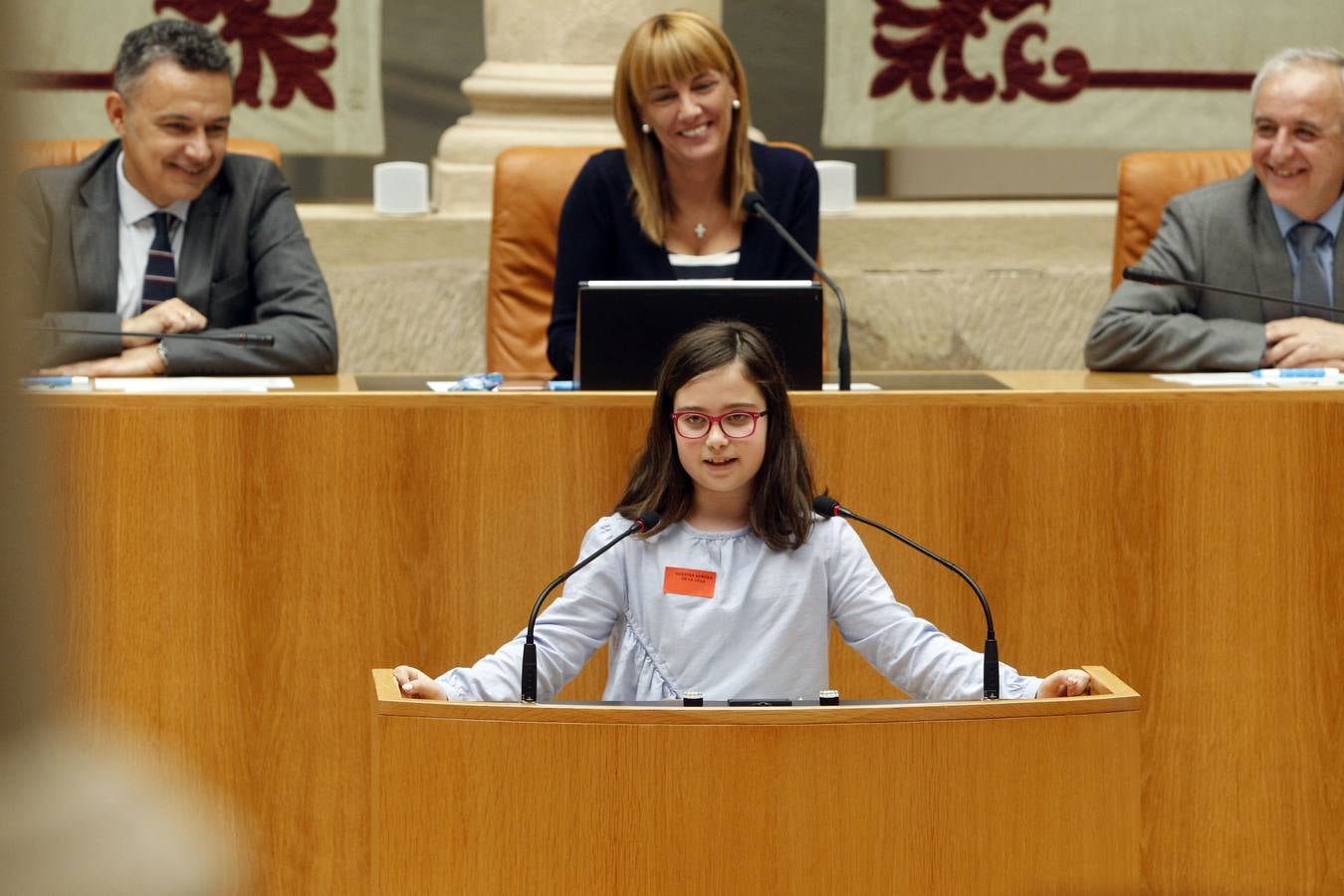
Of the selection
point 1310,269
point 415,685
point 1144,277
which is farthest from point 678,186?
point 415,685

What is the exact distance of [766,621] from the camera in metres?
2.30

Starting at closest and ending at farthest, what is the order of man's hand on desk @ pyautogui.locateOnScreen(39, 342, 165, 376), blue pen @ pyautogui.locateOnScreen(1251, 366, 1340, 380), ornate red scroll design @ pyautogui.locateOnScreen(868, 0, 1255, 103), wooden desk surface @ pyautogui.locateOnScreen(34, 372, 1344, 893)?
wooden desk surface @ pyautogui.locateOnScreen(34, 372, 1344, 893) → blue pen @ pyautogui.locateOnScreen(1251, 366, 1340, 380) → man's hand on desk @ pyautogui.locateOnScreen(39, 342, 165, 376) → ornate red scroll design @ pyautogui.locateOnScreen(868, 0, 1255, 103)

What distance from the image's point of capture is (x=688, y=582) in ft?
7.56

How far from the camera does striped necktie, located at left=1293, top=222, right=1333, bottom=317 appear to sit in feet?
11.8

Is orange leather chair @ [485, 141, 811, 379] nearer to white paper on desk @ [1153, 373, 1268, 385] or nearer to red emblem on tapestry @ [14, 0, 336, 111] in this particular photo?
red emblem on tapestry @ [14, 0, 336, 111]

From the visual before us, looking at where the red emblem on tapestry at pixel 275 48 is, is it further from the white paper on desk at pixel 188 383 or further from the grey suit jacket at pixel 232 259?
the white paper on desk at pixel 188 383

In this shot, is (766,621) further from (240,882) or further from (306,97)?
(306,97)

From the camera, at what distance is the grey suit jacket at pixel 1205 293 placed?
11.1 ft

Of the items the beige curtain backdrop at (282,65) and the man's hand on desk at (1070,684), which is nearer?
the man's hand on desk at (1070,684)

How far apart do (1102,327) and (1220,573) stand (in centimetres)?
77

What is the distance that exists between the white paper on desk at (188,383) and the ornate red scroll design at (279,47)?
187 centimetres

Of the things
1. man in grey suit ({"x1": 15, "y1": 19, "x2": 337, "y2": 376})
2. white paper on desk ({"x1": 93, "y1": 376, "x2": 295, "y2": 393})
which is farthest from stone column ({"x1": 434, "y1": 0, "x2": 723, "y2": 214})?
white paper on desk ({"x1": 93, "y1": 376, "x2": 295, "y2": 393})

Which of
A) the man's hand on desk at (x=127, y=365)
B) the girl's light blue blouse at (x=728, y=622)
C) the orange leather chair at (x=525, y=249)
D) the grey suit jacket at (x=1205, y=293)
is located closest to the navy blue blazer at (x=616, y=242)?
the orange leather chair at (x=525, y=249)

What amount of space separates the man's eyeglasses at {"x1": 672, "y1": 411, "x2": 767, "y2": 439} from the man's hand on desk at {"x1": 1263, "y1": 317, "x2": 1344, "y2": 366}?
140cm
